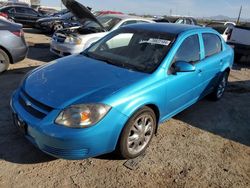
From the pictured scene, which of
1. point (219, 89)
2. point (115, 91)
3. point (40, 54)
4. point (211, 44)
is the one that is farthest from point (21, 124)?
point (40, 54)

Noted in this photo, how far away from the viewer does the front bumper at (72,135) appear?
2650mm

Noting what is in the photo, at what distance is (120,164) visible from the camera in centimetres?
321

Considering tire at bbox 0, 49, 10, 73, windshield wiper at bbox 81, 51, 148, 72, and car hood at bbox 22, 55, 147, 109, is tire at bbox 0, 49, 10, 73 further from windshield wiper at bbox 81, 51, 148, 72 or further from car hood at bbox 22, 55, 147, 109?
windshield wiper at bbox 81, 51, 148, 72

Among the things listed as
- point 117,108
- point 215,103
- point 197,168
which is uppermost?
point 117,108

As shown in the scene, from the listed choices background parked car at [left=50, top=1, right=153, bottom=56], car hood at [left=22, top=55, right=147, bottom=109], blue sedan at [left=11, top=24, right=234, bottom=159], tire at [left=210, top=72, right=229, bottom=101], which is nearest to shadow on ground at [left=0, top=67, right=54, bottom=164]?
blue sedan at [left=11, top=24, right=234, bottom=159]

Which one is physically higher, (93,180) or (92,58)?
(92,58)

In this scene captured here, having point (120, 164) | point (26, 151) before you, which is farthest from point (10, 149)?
point (120, 164)

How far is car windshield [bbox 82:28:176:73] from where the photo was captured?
362 centimetres

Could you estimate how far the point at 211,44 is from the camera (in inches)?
192

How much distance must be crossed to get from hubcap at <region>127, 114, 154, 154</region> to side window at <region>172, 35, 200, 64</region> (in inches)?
37.3

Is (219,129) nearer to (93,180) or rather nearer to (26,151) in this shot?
(93,180)

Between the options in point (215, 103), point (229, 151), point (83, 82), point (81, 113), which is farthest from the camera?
point (215, 103)

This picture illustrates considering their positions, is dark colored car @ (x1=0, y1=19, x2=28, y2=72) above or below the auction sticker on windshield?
below

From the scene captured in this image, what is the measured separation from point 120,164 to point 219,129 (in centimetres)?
205
